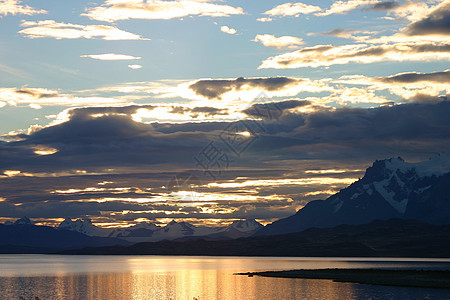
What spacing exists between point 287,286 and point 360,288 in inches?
736

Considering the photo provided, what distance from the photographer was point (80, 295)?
13812cm

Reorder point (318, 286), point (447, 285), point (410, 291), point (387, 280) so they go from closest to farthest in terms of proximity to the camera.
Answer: point (410, 291)
point (447, 285)
point (318, 286)
point (387, 280)

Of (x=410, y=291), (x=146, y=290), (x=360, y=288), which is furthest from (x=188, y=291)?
(x=410, y=291)

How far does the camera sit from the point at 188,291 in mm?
146500

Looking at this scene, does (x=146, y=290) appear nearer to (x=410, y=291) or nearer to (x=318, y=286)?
(x=318, y=286)

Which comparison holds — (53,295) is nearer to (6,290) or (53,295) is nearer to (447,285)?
(6,290)

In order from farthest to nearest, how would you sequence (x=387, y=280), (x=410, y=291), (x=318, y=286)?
(x=387, y=280) < (x=318, y=286) < (x=410, y=291)

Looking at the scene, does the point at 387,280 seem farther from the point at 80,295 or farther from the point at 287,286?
the point at 80,295

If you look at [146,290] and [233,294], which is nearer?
[233,294]

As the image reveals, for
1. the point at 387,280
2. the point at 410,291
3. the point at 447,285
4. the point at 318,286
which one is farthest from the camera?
the point at 387,280

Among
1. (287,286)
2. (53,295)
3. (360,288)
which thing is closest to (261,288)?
(287,286)

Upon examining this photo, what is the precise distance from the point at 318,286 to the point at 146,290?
141 ft

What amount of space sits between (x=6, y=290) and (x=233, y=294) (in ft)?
208

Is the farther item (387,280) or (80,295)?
(387,280)
